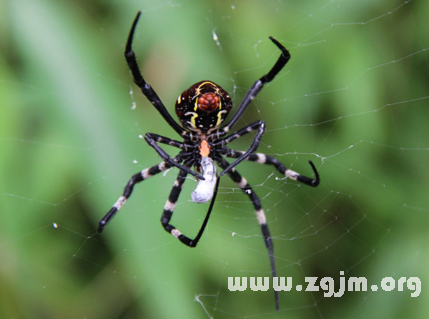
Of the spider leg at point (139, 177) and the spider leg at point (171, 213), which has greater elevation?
the spider leg at point (139, 177)

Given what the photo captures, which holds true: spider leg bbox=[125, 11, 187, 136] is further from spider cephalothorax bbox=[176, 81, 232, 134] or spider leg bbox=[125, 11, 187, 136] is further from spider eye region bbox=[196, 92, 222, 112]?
spider eye region bbox=[196, 92, 222, 112]

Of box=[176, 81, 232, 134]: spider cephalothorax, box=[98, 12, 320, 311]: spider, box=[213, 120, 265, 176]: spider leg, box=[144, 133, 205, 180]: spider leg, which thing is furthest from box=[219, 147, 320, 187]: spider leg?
box=[144, 133, 205, 180]: spider leg

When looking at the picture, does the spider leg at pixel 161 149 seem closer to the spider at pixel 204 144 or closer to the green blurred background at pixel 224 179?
the spider at pixel 204 144

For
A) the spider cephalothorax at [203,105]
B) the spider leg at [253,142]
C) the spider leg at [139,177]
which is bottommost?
the spider leg at [139,177]

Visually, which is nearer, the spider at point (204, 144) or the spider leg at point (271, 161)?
the spider at point (204, 144)

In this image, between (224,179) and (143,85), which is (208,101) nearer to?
(143,85)

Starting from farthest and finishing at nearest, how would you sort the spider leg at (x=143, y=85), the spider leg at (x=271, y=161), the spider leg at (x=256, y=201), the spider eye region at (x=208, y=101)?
the spider leg at (x=256, y=201), the spider leg at (x=271, y=161), the spider eye region at (x=208, y=101), the spider leg at (x=143, y=85)

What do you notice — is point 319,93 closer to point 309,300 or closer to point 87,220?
point 309,300

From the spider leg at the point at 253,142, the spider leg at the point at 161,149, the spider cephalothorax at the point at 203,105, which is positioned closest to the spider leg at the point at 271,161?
the spider leg at the point at 253,142
